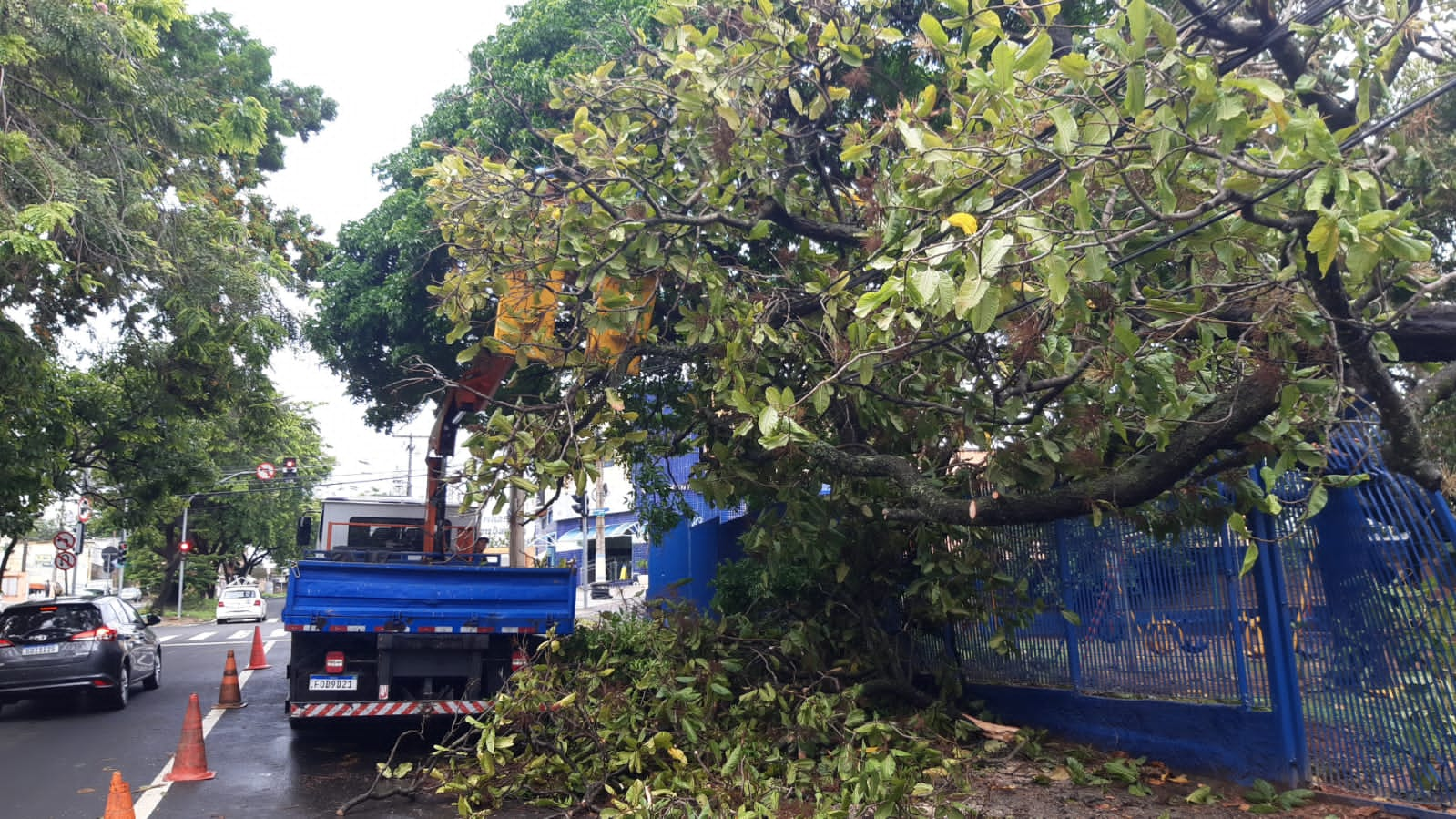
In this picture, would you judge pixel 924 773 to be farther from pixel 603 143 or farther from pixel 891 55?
pixel 891 55

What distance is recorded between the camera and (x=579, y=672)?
332 inches

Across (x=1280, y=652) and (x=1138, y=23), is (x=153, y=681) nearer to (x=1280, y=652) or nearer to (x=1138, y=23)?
(x=1280, y=652)

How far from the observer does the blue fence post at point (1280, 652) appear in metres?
6.11

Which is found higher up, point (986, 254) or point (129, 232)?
A: point (129, 232)

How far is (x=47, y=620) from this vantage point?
12.8 metres

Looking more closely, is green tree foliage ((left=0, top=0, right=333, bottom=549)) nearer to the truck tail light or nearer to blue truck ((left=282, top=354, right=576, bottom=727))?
the truck tail light

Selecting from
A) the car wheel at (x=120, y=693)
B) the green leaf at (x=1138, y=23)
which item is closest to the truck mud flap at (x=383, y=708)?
the car wheel at (x=120, y=693)

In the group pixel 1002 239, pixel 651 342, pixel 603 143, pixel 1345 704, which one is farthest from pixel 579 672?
pixel 1002 239

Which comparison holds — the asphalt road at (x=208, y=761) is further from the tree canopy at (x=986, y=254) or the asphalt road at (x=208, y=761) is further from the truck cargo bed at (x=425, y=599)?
the tree canopy at (x=986, y=254)

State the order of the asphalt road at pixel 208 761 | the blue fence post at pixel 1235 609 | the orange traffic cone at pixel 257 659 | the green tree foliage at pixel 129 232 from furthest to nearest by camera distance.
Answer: the orange traffic cone at pixel 257 659, the green tree foliage at pixel 129 232, the asphalt road at pixel 208 761, the blue fence post at pixel 1235 609

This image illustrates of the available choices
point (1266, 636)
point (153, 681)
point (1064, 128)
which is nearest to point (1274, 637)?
point (1266, 636)

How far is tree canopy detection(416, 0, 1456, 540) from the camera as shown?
420 cm

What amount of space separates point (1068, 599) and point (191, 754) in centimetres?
721

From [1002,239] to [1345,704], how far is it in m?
4.18
